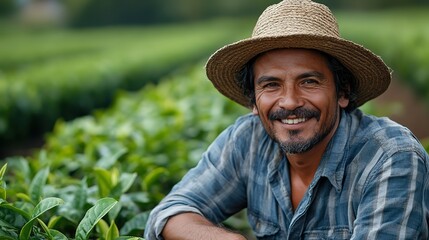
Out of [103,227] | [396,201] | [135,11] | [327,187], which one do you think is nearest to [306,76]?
[327,187]

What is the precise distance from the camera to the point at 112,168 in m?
3.94

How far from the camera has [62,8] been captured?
5709 centimetres

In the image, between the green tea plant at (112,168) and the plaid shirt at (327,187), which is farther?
the green tea plant at (112,168)

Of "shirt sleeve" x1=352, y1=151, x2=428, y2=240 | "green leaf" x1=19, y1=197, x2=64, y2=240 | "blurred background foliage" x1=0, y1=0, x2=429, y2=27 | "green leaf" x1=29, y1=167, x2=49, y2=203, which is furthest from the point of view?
"blurred background foliage" x1=0, y1=0, x2=429, y2=27

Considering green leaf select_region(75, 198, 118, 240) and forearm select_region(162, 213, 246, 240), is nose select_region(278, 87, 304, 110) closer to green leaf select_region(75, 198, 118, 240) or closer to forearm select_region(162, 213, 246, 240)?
forearm select_region(162, 213, 246, 240)

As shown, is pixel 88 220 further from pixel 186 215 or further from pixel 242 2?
pixel 242 2

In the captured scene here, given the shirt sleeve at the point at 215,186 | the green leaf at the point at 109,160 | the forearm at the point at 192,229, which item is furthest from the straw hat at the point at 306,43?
the green leaf at the point at 109,160

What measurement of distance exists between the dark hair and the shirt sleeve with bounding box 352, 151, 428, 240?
0.42 metres

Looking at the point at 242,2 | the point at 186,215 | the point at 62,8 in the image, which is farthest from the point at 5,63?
the point at 62,8

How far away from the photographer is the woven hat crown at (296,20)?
2699 mm

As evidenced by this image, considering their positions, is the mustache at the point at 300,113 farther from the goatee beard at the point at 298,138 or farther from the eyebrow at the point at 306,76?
the eyebrow at the point at 306,76

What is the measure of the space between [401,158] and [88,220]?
1066mm

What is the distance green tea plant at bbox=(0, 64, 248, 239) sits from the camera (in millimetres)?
2777

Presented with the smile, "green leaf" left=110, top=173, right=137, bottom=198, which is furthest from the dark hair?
"green leaf" left=110, top=173, right=137, bottom=198
